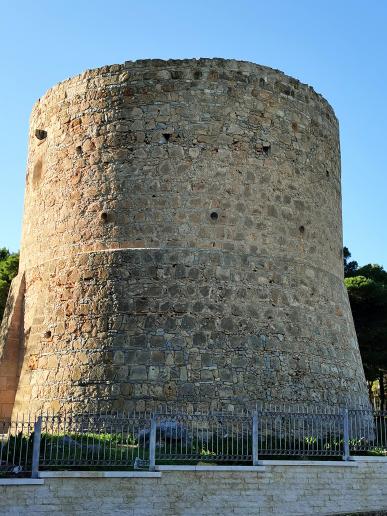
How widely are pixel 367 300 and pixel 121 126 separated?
11.2m

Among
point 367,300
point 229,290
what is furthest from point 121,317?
point 367,300

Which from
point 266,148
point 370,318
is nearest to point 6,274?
point 266,148

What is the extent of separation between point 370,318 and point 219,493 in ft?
44.3

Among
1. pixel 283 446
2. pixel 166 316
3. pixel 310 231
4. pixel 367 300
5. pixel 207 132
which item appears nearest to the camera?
pixel 283 446

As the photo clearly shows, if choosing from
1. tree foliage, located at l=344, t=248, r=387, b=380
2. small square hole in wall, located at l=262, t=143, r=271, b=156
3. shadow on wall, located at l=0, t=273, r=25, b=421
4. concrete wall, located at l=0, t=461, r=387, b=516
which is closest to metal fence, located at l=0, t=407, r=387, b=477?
concrete wall, located at l=0, t=461, r=387, b=516

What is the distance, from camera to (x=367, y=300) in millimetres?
22406

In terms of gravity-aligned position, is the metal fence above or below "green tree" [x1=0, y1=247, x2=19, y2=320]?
below

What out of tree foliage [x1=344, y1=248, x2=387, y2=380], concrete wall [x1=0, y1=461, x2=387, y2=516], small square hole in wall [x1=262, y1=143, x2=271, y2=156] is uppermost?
small square hole in wall [x1=262, y1=143, x2=271, y2=156]

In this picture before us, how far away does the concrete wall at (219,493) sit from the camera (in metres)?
8.95

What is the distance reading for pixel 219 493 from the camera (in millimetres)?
9781

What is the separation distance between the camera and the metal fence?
923cm

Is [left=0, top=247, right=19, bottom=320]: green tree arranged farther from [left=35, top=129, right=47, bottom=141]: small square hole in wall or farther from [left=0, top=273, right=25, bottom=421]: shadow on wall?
[left=35, top=129, right=47, bottom=141]: small square hole in wall

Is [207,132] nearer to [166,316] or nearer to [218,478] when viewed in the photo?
[166,316]

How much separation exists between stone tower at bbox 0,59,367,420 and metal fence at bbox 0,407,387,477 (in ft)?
Result: 2.65
